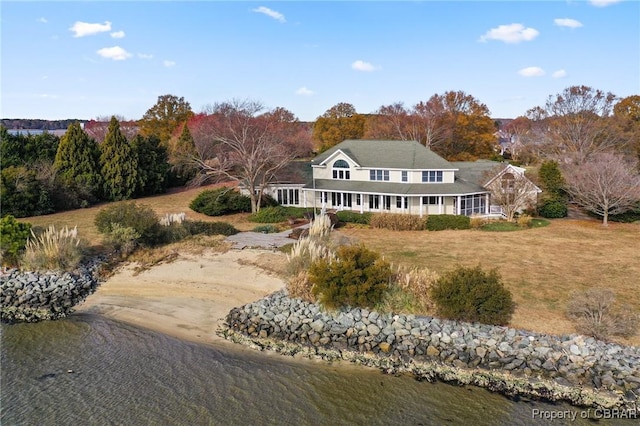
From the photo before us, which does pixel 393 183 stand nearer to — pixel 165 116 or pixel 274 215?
pixel 274 215

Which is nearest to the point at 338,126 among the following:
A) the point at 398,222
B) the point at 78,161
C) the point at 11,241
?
the point at 78,161

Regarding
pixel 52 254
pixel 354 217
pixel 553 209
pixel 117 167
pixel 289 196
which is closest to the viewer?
pixel 52 254

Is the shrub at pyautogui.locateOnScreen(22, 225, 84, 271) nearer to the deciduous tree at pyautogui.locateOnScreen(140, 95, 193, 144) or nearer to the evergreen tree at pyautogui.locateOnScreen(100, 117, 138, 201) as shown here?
the evergreen tree at pyautogui.locateOnScreen(100, 117, 138, 201)

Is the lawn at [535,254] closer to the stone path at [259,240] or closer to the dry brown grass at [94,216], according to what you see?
the dry brown grass at [94,216]

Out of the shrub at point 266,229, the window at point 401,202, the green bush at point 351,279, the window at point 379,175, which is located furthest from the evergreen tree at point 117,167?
the green bush at point 351,279

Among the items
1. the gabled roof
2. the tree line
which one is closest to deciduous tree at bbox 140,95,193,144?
the tree line
